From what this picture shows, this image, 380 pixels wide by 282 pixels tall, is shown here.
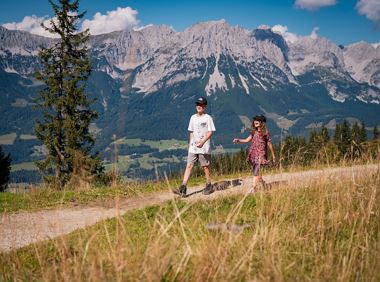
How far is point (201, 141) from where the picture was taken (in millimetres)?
12633

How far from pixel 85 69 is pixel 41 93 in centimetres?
379

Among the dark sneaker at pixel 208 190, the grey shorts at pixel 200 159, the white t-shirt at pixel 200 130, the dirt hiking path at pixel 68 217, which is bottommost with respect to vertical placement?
the dirt hiking path at pixel 68 217

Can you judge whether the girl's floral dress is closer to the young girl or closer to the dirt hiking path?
the young girl

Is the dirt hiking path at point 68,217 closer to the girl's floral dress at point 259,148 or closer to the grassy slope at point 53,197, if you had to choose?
the grassy slope at point 53,197

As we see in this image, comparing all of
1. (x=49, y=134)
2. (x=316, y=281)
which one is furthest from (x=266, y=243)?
(x=49, y=134)

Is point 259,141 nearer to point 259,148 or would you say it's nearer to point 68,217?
point 259,148

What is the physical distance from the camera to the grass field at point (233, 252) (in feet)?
13.6

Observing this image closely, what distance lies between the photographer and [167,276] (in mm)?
4301

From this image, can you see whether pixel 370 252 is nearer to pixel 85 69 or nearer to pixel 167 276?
pixel 167 276

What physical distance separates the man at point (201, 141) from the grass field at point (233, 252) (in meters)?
4.39

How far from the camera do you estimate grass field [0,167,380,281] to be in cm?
415

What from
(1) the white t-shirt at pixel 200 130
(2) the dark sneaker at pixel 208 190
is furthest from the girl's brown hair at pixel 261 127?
(2) the dark sneaker at pixel 208 190

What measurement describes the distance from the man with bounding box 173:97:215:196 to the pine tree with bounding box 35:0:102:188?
58.3 ft

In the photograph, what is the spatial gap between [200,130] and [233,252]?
7.98 metres
